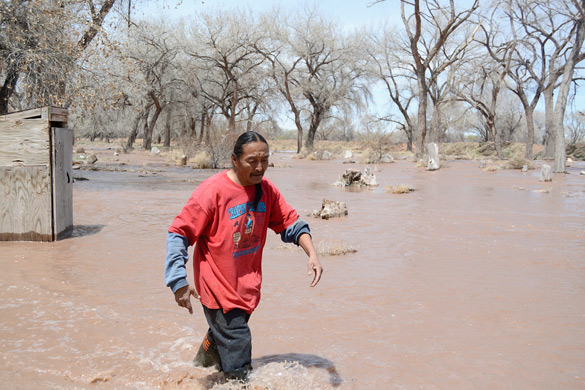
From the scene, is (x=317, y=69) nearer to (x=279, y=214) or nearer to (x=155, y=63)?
(x=155, y=63)

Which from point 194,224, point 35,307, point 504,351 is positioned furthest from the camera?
point 35,307

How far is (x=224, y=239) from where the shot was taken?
2621 mm

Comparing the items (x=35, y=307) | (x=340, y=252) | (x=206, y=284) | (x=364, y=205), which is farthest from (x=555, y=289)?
(x=364, y=205)

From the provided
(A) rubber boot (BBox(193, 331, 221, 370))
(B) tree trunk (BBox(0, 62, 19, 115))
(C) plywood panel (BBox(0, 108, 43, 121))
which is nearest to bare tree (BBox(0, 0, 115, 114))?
(B) tree trunk (BBox(0, 62, 19, 115))

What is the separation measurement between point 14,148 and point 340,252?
4.10m

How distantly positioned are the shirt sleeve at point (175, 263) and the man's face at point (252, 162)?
1.47ft

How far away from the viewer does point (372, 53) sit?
38.0 m

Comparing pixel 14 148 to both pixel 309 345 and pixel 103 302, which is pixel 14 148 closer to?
pixel 103 302

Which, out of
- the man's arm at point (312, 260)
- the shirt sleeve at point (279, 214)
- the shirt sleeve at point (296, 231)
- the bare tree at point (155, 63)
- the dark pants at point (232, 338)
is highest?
the bare tree at point (155, 63)

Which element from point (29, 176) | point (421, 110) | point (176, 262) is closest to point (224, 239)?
point (176, 262)

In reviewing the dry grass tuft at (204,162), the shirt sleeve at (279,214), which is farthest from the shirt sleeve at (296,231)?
the dry grass tuft at (204,162)

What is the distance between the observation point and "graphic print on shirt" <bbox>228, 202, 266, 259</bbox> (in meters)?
2.66

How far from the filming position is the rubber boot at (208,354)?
284 centimetres

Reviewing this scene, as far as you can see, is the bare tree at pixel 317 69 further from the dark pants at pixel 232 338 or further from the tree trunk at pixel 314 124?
the dark pants at pixel 232 338
